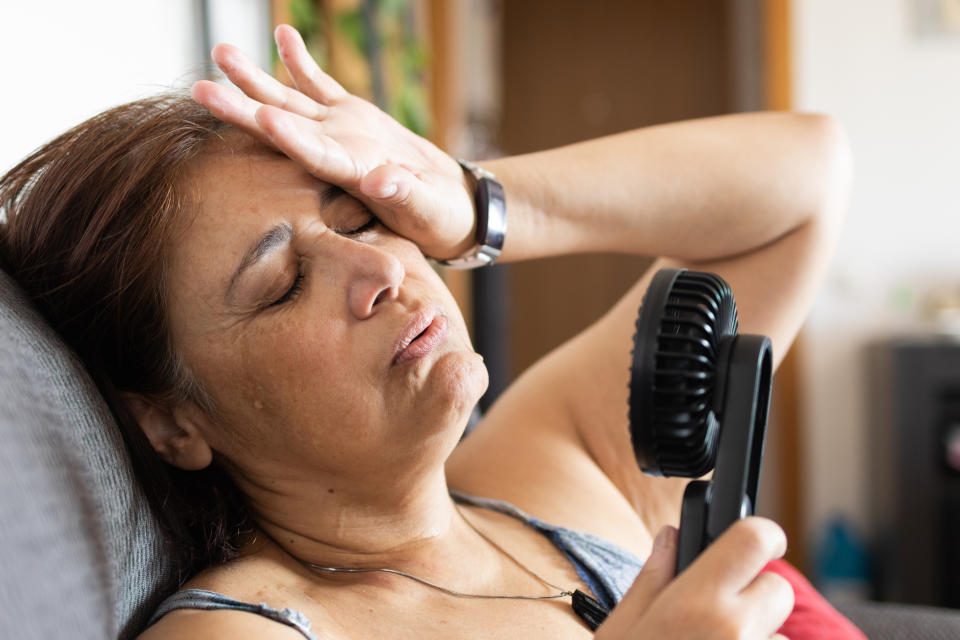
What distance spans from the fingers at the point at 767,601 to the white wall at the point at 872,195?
305 centimetres

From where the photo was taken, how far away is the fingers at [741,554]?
0.60 metres

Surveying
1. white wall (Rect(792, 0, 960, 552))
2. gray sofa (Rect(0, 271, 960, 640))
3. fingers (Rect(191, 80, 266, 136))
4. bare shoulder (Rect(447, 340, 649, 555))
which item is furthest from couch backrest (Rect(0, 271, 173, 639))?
white wall (Rect(792, 0, 960, 552))

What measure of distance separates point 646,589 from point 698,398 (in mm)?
148

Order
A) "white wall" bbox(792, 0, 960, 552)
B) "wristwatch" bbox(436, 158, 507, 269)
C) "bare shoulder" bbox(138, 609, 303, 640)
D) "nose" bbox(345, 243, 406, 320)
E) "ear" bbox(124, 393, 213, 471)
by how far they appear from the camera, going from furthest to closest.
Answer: "white wall" bbox(792, 0, 960, 552) < "wristwatch" bbox(436, 158, 507, 269) < "ear" bbox(124, 393, 213, 471) < "nose" bbox(345, 243, 406, 320) < "bare shoulder" bbox(138, 609, 303, 640)

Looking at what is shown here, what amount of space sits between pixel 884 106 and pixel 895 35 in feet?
0.90

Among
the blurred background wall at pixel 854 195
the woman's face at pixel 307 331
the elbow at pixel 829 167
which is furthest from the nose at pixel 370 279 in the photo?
the blurred background wall at pixel 854 195

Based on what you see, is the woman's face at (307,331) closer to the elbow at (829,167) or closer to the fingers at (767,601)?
the fingers at (767,601)

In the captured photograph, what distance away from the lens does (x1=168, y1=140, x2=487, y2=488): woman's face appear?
86cm

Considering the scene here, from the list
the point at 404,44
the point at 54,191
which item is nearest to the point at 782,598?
the point at 54,191

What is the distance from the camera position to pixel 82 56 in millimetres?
1356

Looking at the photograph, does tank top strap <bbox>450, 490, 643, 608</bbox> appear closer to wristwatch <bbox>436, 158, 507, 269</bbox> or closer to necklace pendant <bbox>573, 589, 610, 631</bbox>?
necklace pendant <bbox>573, 589, 610, 631</bbox>

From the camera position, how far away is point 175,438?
38.1 inches

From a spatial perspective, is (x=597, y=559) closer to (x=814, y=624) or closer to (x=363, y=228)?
(x=814, y=624)

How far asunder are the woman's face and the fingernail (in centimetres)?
5
